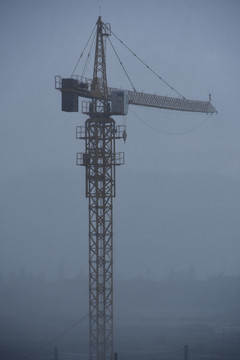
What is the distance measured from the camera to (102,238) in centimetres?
4734

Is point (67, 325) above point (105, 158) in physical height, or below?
below

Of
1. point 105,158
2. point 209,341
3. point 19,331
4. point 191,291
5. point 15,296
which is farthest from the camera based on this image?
point 191,291

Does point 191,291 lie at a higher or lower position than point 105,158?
lower

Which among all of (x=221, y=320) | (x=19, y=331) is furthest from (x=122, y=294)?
(x=19, y=331)

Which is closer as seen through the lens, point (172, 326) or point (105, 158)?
point (105, 158)

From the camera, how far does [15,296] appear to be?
451 feet

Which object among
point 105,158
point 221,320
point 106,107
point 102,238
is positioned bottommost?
point 221,320

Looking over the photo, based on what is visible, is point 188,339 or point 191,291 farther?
point 191,291

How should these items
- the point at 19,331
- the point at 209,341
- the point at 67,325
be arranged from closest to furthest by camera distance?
the point at 209,341
the point at 19,331
the point at 67,325

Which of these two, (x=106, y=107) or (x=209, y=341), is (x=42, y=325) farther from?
(x=106, y=107)

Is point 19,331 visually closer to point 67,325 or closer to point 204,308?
point 67,325

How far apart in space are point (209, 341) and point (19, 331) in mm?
29205

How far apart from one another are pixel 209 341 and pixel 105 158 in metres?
49.6

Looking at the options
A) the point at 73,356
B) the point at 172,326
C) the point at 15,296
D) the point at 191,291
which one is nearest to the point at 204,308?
the point at 191,291
